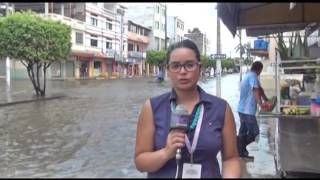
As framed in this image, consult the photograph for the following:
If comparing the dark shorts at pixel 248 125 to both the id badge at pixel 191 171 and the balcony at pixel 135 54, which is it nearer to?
the id badge at pixel 191 171

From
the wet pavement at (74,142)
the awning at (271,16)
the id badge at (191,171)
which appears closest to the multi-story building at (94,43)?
the wet pavement at (74,142)

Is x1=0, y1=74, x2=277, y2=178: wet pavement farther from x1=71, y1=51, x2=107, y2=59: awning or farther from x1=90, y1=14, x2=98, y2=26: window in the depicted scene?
x1=90, y1=14, x2=98, y2=26: window

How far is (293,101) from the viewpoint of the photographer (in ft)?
23.1

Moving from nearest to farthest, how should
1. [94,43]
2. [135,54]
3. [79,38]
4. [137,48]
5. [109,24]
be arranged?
[79,38]
[94,43]
[109,24]
[135,54]
[137,48]

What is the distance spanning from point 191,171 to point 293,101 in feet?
15.7

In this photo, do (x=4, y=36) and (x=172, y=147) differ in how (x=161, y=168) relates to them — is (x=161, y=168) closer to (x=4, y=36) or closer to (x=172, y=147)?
(x=172, y=147)

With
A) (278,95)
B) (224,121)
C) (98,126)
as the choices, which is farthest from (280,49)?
(98,126)

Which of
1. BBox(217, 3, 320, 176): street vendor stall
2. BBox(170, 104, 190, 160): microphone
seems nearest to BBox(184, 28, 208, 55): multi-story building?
BBox(170, 104, 190, 160): microphone

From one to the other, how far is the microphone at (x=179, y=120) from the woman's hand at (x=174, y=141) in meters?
0.02

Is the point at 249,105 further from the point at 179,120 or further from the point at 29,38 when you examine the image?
the point at 29,38

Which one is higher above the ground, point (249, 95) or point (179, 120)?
point (179, 120)

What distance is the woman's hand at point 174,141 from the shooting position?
245cm

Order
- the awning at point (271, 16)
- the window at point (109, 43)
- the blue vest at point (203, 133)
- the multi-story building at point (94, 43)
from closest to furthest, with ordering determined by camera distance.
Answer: the blue vest at point (203, 133), the awning at point (271, 16), the multi-story building at point (94, 43), the window at point (109, 43)

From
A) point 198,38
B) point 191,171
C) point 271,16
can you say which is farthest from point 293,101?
point 198,38
